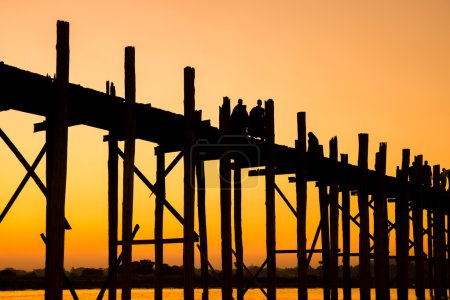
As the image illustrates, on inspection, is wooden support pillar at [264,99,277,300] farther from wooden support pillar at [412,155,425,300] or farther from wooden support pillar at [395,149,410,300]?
wooden support pillar at [412,155,425,300]

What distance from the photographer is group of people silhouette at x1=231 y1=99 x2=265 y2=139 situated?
53.8ft

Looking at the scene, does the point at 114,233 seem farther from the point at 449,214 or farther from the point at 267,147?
the point at 449,214

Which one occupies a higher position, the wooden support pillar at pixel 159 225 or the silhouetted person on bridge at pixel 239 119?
the silhouetted person on bridge at pixel 239 119

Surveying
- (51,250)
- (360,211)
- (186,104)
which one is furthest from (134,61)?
(360,211)

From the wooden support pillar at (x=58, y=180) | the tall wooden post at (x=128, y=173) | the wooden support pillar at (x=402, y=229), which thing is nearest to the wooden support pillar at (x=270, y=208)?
the tall wooden post at (x=128, y=173)

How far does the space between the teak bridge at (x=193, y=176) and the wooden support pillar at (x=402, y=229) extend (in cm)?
3

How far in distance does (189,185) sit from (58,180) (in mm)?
3236

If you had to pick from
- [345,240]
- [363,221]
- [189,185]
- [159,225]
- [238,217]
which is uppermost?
[189,185]

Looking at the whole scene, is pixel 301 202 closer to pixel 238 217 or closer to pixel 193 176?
pixel 238 217

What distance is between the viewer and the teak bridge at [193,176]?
10.9 metres

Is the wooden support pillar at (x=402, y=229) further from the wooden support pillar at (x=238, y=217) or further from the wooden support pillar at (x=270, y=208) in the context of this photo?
the wooden support pillar at (x=270, y=208)

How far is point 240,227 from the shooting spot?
16453 millimetres

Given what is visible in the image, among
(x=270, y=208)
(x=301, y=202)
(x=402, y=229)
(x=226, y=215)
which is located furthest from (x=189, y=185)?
(x=402, y=229)

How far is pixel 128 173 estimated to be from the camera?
11992 millimetres
